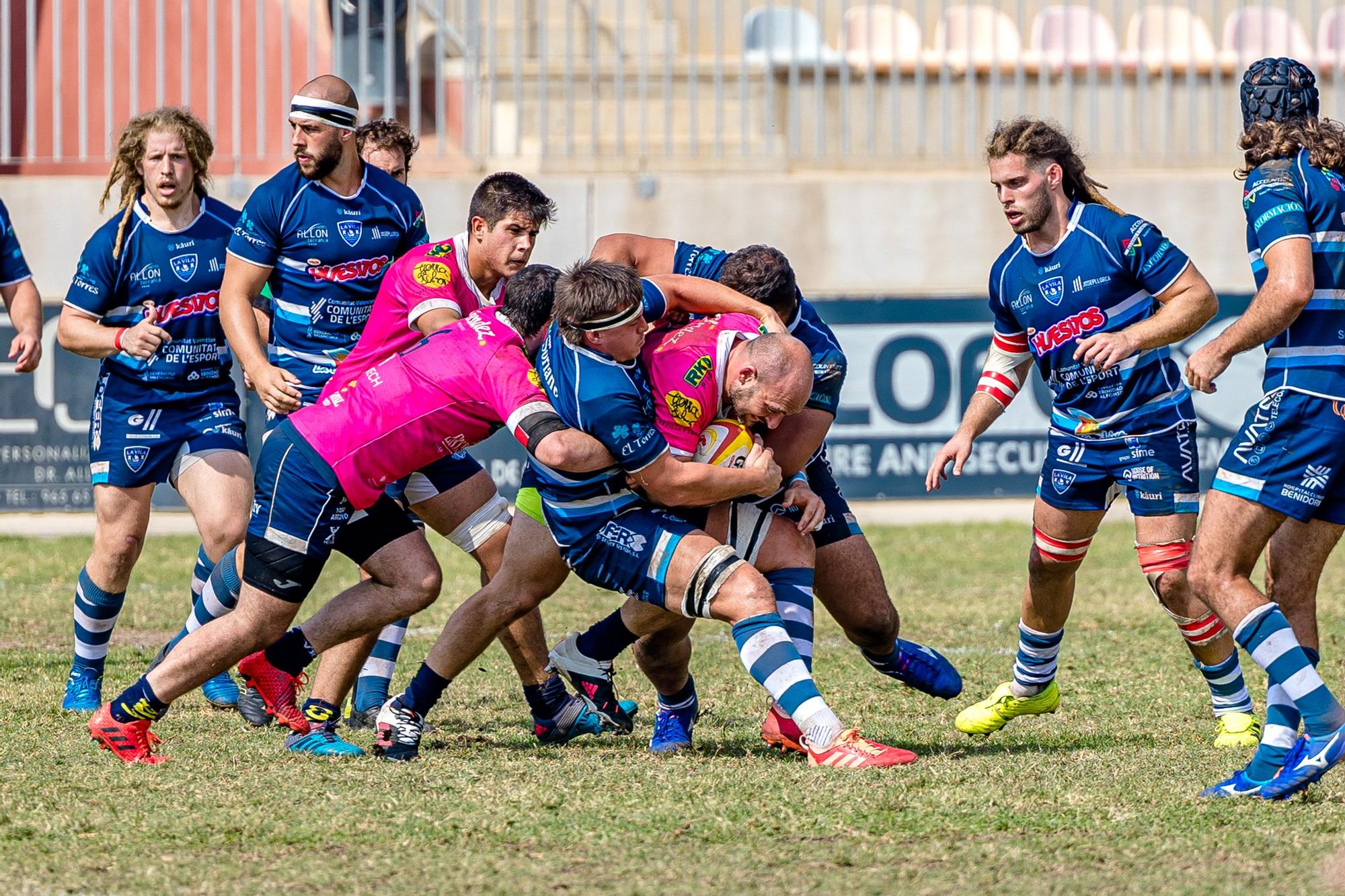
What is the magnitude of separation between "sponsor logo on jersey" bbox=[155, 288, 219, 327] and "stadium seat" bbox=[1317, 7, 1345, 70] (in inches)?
446

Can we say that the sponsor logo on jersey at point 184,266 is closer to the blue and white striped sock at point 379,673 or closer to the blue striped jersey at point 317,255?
the blue striped jersey at point 317,255

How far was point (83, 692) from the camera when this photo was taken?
256 inches

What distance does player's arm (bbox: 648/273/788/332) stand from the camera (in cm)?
546

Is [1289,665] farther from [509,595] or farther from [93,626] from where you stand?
[93,626]

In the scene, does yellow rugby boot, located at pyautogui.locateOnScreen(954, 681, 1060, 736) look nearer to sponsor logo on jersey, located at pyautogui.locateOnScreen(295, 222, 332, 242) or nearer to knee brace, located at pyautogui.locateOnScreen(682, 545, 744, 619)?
knee brace, located at pyautogui.locateOnScreen(682, 545, 744, 619)

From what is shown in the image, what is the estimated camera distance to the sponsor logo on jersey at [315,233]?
6176mm

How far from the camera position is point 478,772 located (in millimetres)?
5164

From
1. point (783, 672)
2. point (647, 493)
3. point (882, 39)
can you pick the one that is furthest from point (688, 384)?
point (882, 39)

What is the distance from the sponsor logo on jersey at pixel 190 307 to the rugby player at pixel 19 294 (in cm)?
59

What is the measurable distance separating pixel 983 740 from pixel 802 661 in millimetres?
1126

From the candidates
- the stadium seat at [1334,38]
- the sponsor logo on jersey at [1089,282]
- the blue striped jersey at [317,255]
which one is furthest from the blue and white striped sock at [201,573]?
the stadium seat at [1334,38]

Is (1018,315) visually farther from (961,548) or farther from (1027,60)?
(1027,60)

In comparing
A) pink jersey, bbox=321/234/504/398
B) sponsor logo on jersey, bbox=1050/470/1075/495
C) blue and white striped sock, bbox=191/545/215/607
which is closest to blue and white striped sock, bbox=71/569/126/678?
blue and white striped sock, bbox=191/545/215/607

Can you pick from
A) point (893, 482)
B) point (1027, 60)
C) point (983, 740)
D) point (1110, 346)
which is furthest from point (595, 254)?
point (1027, 60)
